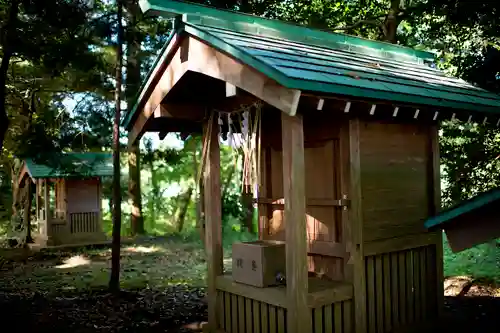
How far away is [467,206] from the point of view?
3.58 m

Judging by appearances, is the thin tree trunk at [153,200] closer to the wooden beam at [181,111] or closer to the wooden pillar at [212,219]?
the wooden beam at [181,111]

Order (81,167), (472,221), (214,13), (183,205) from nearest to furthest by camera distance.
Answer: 1. (472,221)
2. (214,13)
3. (81,167)
4. (183,205)

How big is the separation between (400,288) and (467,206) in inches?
115

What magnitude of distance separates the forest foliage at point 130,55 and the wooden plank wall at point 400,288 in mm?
2442

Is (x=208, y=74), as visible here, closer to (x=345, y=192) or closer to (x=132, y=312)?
(x=345, y=192)

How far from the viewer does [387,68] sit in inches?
254

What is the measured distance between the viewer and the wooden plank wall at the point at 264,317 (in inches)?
203

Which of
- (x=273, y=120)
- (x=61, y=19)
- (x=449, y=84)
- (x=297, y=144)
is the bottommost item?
(x=297, y=144)

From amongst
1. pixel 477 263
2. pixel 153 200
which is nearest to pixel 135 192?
pixel 153 200

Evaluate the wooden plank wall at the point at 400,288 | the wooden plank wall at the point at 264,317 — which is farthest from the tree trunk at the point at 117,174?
the wooden plank wall at the point at 400,288

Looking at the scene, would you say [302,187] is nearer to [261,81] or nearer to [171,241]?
[261,81]

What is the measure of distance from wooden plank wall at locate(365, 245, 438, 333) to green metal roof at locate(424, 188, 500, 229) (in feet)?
6.61

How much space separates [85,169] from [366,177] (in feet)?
38.1

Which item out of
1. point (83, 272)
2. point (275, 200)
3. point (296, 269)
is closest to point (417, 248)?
point (275, 200)
